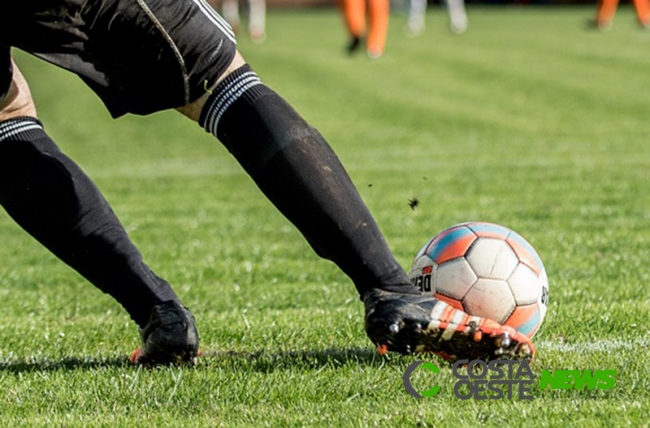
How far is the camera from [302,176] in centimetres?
306

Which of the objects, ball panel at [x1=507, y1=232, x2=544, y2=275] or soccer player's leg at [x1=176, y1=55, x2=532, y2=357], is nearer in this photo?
soccer player's leg at [x1=176, y1=55, x2=532, y2=357]

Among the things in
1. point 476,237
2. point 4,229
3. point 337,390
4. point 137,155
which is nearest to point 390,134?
point 137,155

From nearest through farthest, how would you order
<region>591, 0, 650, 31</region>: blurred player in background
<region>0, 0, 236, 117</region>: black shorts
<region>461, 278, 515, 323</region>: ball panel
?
<region>0, 0, 236, 117</region>: black shorts
<region>461, 278, 515, 323</region>: ball panel
<region>591, 0, 650, 31</region>: blurred player in background

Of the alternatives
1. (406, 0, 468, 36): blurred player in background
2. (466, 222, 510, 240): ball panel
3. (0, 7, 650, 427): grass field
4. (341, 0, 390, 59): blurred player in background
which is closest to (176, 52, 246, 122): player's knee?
(0, 7, 650, 427): grass field

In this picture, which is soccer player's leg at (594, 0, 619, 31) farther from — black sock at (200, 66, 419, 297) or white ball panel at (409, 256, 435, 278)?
black sock at (200, 66, 419, 297)

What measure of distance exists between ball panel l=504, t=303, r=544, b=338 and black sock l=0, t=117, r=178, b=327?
1093mm

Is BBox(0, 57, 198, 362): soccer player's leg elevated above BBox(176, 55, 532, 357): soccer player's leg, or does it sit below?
below

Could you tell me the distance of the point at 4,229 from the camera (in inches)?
314

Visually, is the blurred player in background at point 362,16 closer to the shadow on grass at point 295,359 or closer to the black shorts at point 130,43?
the shadow on grass at point 295,359

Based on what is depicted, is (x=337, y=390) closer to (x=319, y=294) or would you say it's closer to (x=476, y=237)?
(x=476, y=237)

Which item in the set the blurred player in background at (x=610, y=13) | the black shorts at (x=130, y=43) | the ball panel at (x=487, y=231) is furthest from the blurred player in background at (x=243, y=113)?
the blurred player in background at (x=610, y=13)

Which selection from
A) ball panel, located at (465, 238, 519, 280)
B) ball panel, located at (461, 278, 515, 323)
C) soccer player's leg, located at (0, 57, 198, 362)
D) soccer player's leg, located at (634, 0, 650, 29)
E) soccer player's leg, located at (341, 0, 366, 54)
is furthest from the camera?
soccer player's leg, located at (634, 0, 650, 29)

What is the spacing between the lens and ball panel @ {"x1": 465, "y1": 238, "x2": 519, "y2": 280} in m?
3.73

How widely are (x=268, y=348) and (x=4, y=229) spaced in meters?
4.74
